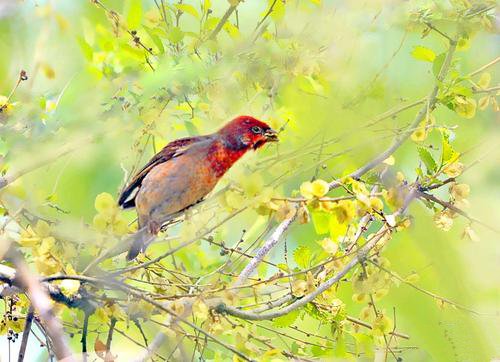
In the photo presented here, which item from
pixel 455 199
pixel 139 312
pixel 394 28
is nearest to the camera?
pixel 139 312

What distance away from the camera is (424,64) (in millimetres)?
1497

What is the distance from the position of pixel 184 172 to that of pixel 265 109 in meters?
0.16

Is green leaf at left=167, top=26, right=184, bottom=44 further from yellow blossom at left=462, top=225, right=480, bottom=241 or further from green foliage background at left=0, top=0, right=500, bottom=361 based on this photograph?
yellow blossom at left=462, top=225, right=480, bottom=241

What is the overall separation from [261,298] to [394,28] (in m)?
0.48

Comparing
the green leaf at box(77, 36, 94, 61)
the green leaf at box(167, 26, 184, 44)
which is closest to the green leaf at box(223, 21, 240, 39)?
the green leaf at box(167, 26, 184, 44)

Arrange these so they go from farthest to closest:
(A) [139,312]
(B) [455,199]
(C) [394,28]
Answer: (C) [394,28] < (B) [455,199] < (A) [139,312]

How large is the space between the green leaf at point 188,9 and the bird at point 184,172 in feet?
0.60

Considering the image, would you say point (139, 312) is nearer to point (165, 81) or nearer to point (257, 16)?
point (165, 81)

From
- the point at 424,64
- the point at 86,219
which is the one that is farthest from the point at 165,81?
the point at 424,64

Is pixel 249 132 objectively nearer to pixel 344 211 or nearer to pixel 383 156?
pixel 383 156

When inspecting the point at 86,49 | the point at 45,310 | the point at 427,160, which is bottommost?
the point at 45,310

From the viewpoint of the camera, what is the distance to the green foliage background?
3.74 feet

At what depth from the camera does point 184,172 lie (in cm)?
136

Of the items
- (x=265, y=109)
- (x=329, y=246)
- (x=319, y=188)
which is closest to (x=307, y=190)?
(x=319, y=188)
